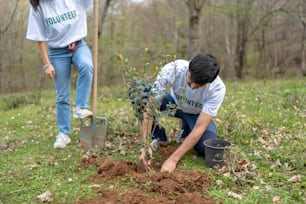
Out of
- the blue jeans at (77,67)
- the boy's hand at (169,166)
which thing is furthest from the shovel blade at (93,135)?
the boy's hand at (169,166)

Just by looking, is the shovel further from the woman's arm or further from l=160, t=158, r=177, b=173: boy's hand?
l=160, t=158, r=177, b=173: boy's hand

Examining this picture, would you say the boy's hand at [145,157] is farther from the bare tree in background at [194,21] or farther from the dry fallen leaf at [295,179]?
the bare tree in background at [194,21]

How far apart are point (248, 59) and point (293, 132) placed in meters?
14.3

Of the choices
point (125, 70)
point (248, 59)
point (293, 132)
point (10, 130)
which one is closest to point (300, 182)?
point (293, 132)

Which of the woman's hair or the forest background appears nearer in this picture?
the woman's hair

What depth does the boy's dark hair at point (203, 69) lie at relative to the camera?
311cm

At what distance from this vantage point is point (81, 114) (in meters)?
4.10

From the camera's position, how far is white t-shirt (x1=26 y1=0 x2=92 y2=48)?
4.02m

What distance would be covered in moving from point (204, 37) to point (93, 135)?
43.4 feet

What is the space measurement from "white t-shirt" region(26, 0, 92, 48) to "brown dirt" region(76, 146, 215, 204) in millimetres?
1530

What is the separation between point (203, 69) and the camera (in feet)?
10.2

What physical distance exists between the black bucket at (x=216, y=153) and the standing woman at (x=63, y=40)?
144 cm

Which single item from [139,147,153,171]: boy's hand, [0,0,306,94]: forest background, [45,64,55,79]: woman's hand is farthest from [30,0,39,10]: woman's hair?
[0,0,306,94]: forest background

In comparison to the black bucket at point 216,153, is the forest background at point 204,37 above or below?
above
